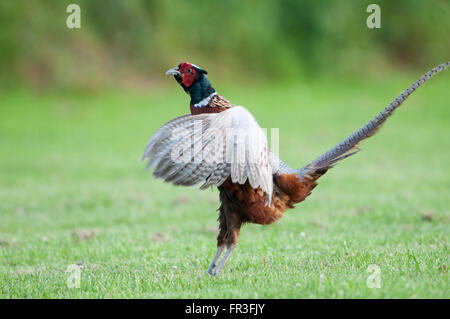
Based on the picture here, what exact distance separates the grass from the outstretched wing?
866 millimetres

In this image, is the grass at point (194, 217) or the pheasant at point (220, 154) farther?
the grass at point (194, 217)

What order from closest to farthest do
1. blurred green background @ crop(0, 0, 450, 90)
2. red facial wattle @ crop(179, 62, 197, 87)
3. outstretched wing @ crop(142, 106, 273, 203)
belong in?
outstretched wing @ crop(142, 106, 273, 203) → red facial wattle @ crop(179, 62, 197, 87) → blurred green background @ crop(0, 0, 450, 90)

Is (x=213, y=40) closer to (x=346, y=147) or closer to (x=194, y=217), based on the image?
(x=194, y=217)

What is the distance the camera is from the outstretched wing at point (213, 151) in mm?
4047

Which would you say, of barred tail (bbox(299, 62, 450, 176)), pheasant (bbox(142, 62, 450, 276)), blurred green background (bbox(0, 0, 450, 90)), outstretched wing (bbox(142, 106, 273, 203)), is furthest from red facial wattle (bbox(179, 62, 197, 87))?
blurred green background (bbox(0, 0, 450, 90))

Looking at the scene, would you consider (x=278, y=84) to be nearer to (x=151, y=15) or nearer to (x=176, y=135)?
(x=151, y=15)

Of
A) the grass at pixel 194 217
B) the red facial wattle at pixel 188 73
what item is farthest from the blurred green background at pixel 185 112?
the red facial wattle at pixel 188 73

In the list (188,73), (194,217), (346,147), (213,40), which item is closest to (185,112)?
(213,40)

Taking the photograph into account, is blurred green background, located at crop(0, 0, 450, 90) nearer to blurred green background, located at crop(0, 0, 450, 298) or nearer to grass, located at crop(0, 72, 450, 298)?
blurred green background, located at crop(0, 0, 450, 298)

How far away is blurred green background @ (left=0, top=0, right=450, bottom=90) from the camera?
18156mm

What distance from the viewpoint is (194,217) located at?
7.83m

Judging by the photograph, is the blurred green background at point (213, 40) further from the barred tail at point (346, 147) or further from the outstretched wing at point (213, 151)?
the outstretched wing at point (213, 151)

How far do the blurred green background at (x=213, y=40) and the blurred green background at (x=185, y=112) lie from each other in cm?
5
